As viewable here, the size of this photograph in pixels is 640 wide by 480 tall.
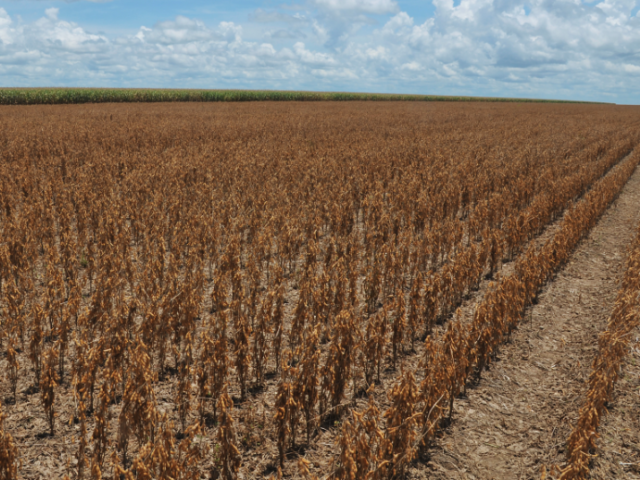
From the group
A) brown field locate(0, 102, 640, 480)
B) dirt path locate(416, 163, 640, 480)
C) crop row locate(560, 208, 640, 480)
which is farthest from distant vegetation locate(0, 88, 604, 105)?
crop row locate(560, 208, 640, 480)

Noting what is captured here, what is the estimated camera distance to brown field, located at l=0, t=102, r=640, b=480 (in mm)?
3822

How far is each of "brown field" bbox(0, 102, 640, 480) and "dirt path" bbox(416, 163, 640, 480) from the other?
0.02 meters

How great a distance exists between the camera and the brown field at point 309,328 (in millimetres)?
3822

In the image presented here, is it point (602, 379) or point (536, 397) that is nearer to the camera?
point (602, 379)

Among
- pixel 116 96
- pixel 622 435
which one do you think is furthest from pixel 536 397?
pixel 116 96

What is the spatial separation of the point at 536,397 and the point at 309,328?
2712 mm

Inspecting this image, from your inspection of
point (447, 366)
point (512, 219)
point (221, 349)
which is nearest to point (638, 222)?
point (512, 219)

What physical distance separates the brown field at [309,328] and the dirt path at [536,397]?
24mm

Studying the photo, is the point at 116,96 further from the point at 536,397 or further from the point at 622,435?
the point at 622,435

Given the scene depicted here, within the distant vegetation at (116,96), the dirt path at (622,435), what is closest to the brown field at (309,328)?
the dirt path at (622,435)

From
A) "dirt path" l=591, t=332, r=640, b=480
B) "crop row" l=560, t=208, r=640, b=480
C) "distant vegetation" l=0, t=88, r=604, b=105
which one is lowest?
"dirt path" l=591, t=332, r=640, b=480

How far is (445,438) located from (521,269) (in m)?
3.83

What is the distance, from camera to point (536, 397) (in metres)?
5.01

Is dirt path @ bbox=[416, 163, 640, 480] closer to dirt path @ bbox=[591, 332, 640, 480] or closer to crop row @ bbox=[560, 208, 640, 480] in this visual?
dirt path @ bbox=[591, 332, 640, 480]
